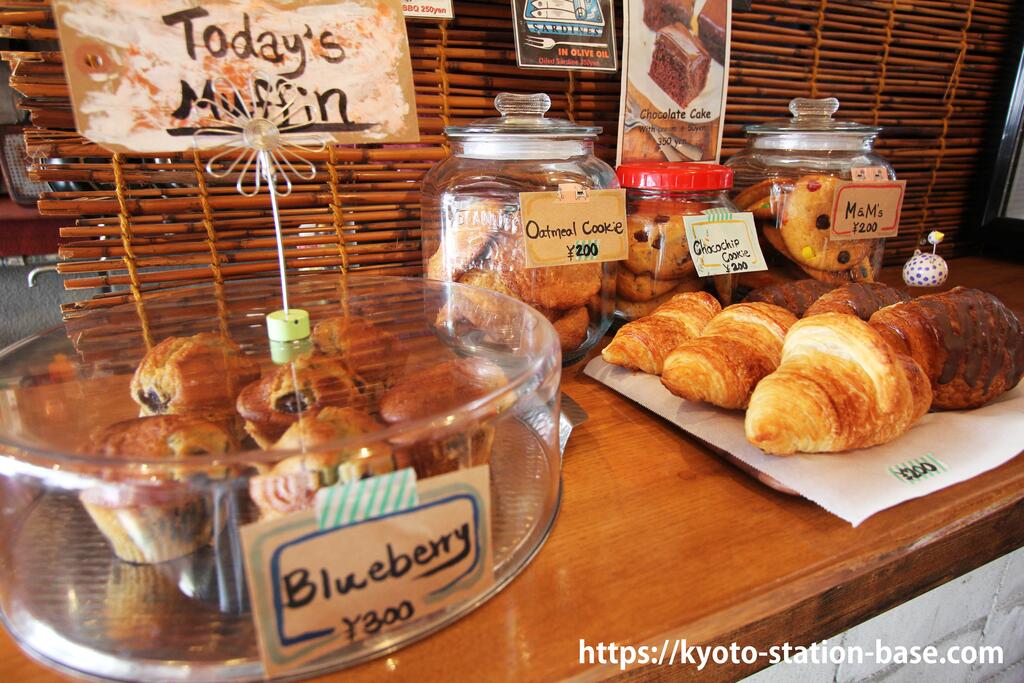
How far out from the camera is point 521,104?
2.84ft

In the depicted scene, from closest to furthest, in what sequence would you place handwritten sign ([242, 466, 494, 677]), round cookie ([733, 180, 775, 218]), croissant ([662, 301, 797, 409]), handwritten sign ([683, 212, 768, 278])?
handwritten sign ([242, 466, 494, 677]) < croissant ([662, 301, 797, 409]) < handwritten sign ([683, 212, 768, 278]) < round cookie ([733, 180, 775, 218])

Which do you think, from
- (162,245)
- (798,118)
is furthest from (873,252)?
(162,245)

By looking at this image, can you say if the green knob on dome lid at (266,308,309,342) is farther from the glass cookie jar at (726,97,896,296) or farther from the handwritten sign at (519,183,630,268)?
the glass cookie jar at (726,97,896,296)

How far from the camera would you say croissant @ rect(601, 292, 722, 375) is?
2.77 feet

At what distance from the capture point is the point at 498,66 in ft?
3.39

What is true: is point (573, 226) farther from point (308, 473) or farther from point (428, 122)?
point (308, 473)

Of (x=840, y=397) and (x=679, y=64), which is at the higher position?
(x=679, y=64)

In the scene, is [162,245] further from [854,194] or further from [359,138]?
[854,194]

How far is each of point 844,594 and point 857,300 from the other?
0.44m

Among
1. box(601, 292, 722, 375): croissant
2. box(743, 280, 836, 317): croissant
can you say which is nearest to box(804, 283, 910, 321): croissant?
box(743, 280, 836, 317): croissant

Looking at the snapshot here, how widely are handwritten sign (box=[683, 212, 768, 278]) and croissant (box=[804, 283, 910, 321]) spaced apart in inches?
5.9

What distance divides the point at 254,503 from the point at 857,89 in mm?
1516

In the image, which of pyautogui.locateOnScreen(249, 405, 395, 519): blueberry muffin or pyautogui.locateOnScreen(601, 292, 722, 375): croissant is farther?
pyautogui.locateOnScreen(601, 292, 722, 375): croissant

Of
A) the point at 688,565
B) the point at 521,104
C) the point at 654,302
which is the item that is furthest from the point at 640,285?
the point at 688,565
